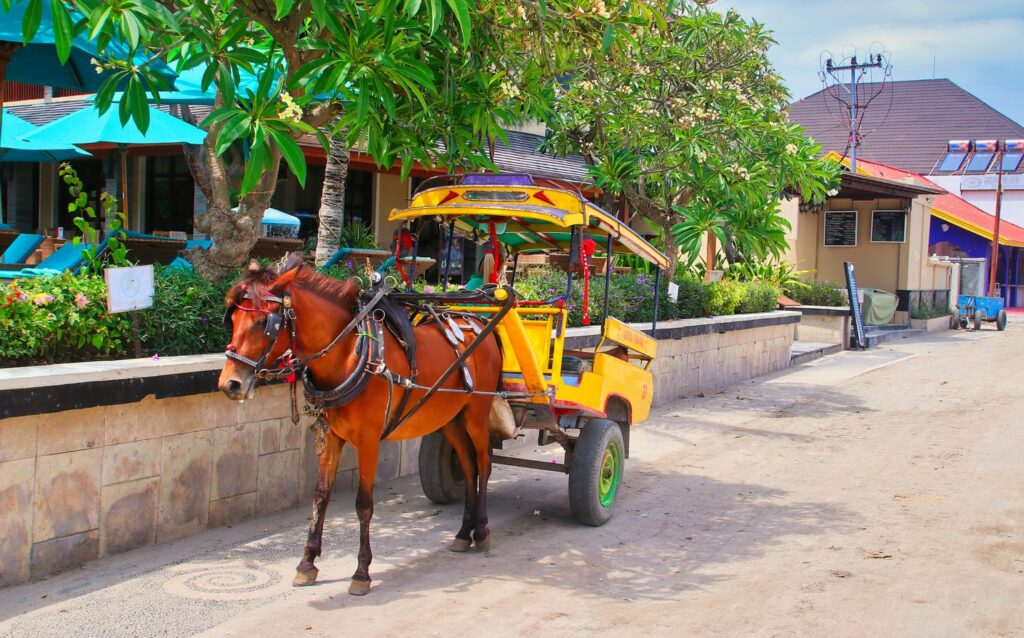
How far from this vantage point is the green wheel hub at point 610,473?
24.8 feet

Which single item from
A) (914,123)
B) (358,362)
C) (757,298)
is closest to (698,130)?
(757,298)

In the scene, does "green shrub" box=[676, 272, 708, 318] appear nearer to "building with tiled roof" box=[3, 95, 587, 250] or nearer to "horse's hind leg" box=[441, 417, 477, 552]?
"building with tiled roof" box=[3, 95, 587, 250]

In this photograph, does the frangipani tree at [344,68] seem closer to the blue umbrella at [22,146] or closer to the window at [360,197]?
the blue umbrella at [22,146]

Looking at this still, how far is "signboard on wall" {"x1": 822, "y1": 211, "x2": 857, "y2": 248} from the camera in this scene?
2989 cm

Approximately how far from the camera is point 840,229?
30.0m

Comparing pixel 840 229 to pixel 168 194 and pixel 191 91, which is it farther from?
pixel 191 91

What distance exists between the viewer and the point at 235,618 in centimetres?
519

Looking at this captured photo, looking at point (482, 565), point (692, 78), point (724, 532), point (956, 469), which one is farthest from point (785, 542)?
point (692, 78)

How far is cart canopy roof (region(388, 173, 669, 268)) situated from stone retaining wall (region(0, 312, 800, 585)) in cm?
183

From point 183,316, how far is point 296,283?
186cm

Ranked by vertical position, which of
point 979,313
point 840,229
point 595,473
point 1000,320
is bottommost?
point 595,473

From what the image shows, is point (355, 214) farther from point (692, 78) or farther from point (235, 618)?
point (235, 618)

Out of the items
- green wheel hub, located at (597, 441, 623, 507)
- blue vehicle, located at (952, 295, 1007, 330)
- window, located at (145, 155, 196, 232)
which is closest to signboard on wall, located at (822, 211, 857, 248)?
blue vehicle, located at (952, 295, 1007, 330)

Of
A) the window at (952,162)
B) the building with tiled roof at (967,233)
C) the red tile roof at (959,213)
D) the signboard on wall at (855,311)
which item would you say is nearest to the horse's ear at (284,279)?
the signboard on wall at (855,311)
